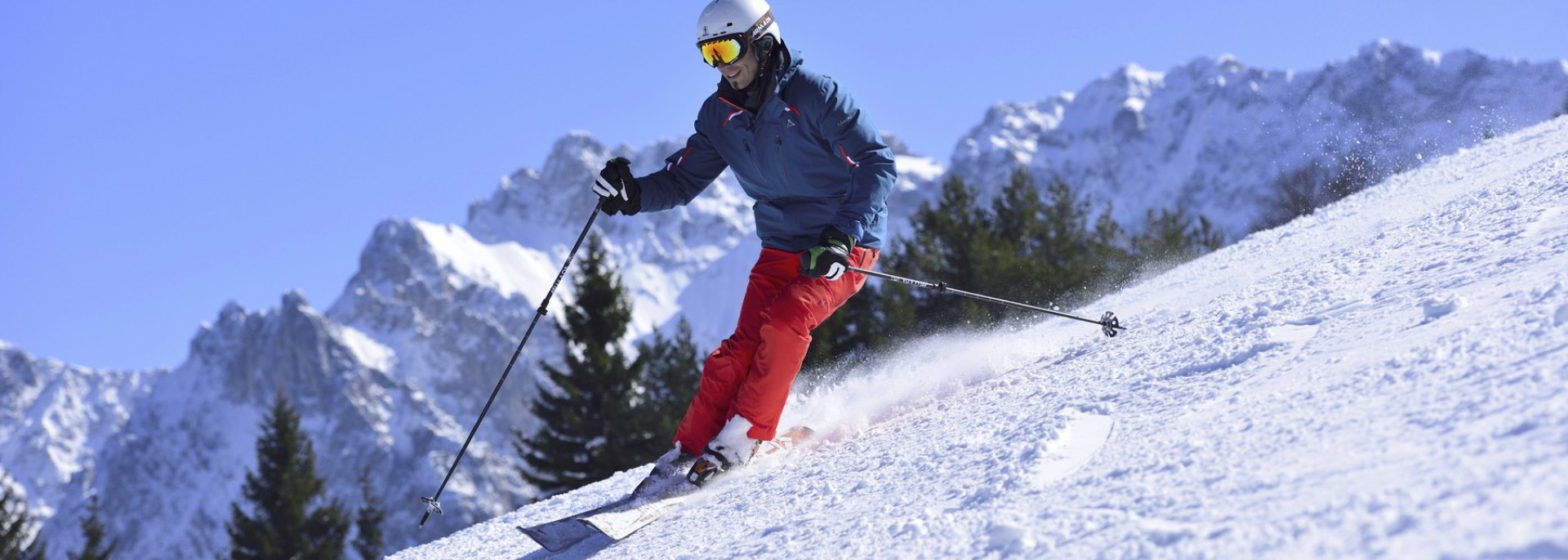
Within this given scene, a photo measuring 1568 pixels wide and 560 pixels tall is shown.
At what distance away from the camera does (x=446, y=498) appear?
7008 inches

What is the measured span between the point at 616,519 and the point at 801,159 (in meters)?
1.69

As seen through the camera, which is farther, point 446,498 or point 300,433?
point 446,498

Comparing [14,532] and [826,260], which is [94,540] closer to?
[14,532]

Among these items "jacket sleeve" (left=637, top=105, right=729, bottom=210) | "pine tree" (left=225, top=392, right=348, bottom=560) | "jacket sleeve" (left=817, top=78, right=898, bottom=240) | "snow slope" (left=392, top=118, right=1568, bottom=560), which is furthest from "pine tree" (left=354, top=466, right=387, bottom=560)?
"jacket sleeve" (left=817, top=78, right=898, bottom=240)

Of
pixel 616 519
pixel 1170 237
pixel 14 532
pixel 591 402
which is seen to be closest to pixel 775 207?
pixel 616 519

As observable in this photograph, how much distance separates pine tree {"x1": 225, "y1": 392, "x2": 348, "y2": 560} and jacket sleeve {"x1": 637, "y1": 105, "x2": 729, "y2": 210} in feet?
84.2

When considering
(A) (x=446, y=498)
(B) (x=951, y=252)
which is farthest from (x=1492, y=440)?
(A) (x=446, y=498)

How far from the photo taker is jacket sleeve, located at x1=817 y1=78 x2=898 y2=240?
5062mm

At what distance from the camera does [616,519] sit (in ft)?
14.9

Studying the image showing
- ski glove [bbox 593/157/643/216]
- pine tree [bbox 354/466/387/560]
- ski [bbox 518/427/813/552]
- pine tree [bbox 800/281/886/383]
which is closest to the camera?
ski [bbox 518/427/813/552]

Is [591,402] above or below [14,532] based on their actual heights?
above

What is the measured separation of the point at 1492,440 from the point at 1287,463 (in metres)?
0.41

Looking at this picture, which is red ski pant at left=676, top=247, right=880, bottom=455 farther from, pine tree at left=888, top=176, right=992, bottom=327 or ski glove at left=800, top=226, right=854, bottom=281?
pine tree at left=888, top=176, right=992, bottom=327

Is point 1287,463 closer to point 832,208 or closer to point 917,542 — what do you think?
point 917,542
